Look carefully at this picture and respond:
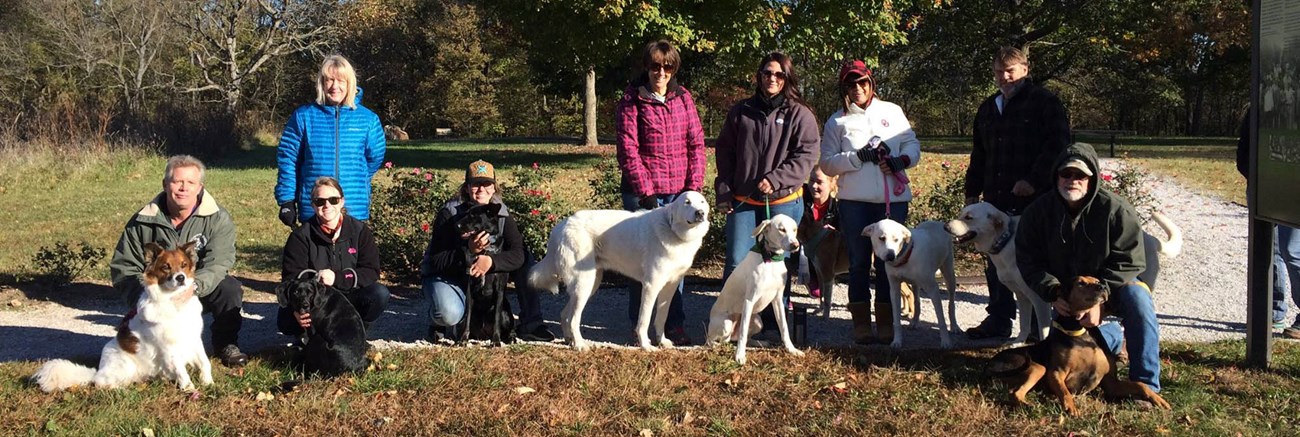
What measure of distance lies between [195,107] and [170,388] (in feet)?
82.8

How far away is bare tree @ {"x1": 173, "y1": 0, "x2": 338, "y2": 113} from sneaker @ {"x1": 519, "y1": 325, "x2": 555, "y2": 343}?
34374mm

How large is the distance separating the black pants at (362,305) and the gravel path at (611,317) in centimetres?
31

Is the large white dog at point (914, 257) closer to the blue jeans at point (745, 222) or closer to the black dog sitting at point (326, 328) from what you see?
the blue jeans at point (745, 222)

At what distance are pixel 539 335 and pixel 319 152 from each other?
71.1 inches

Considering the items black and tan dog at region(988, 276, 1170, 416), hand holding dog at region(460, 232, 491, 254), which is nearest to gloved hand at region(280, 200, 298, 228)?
hand holding dog at region(460, 232, 491, 254)

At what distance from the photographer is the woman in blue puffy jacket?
5.97 m

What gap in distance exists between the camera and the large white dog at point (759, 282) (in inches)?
214

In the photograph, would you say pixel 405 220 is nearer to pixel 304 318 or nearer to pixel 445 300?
pixel 445 300

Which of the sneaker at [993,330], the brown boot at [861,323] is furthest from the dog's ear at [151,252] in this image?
the sneaker at [993,330]

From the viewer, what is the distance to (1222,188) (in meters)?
16.1

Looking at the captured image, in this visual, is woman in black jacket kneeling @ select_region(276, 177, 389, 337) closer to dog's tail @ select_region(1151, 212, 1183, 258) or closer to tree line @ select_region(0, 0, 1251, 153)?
dog's tail @ select_region(1151, 212, 1183, 258)

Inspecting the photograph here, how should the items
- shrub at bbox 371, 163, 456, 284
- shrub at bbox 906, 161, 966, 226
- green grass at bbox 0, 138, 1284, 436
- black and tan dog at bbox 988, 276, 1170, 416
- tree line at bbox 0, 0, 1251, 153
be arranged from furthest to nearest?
1. tree line at bbox 0, 0, 1251, 153
2. shrub at bbox 906, 161, 966, 226
3. shrub at bbox 371, 163, 456, 284
4. black and tan dog at bbox 988, 276, 1170, 416
5. green grass at bbox 0, 138, 1284, 436

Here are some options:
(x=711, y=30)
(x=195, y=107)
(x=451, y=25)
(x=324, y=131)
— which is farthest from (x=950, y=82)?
(x=324, y=131)

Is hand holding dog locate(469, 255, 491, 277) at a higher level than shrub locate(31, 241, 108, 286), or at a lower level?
higher
